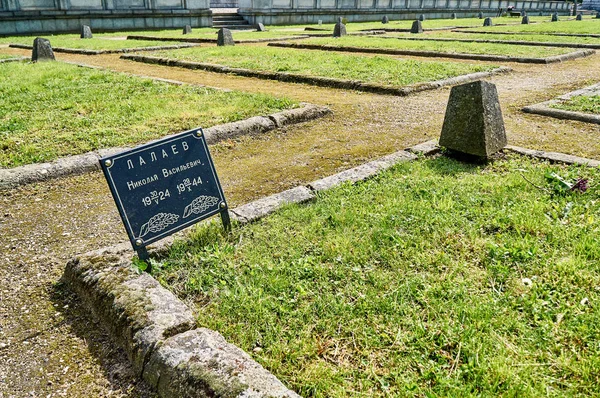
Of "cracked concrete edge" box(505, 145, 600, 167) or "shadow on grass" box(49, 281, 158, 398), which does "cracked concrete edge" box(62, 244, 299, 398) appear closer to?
"shadow on grass" box(49, 281, 158, 398)

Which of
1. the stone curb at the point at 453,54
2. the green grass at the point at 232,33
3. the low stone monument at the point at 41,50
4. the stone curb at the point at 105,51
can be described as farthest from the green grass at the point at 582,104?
the green grass at the point at 232,33

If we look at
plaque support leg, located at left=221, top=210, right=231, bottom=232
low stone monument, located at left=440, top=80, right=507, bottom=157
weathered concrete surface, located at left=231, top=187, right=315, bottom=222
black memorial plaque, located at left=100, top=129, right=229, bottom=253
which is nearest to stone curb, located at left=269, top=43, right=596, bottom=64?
low stone monument, located at left=440, top=80, right=507, bottom=157

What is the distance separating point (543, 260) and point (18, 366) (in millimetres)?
2920

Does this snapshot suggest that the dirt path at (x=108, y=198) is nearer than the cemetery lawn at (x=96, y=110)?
Yes

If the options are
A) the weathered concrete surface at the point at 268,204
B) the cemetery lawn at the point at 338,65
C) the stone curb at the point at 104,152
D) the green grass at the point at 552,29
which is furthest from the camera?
the green grass at the point at 552,29

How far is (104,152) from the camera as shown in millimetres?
4824

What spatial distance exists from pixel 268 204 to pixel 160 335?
63.9 inches

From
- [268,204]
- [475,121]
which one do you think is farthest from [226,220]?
[475,121]

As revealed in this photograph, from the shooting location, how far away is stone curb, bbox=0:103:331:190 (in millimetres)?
4348

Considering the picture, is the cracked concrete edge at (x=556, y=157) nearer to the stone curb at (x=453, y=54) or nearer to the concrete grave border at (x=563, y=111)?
the concrete grave border at (x=563, y=111)

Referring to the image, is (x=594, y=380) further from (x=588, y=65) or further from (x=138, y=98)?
(x=588, y=65)

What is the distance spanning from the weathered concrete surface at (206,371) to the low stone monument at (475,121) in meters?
3.34

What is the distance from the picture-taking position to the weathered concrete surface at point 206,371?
6.17ft

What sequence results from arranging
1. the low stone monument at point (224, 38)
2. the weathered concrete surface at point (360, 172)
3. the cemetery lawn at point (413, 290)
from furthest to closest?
the low stone monument at point (224, 38) < the weathered concrete surface at point (360, 172) < the cemetery lawn at point (413, 290)
